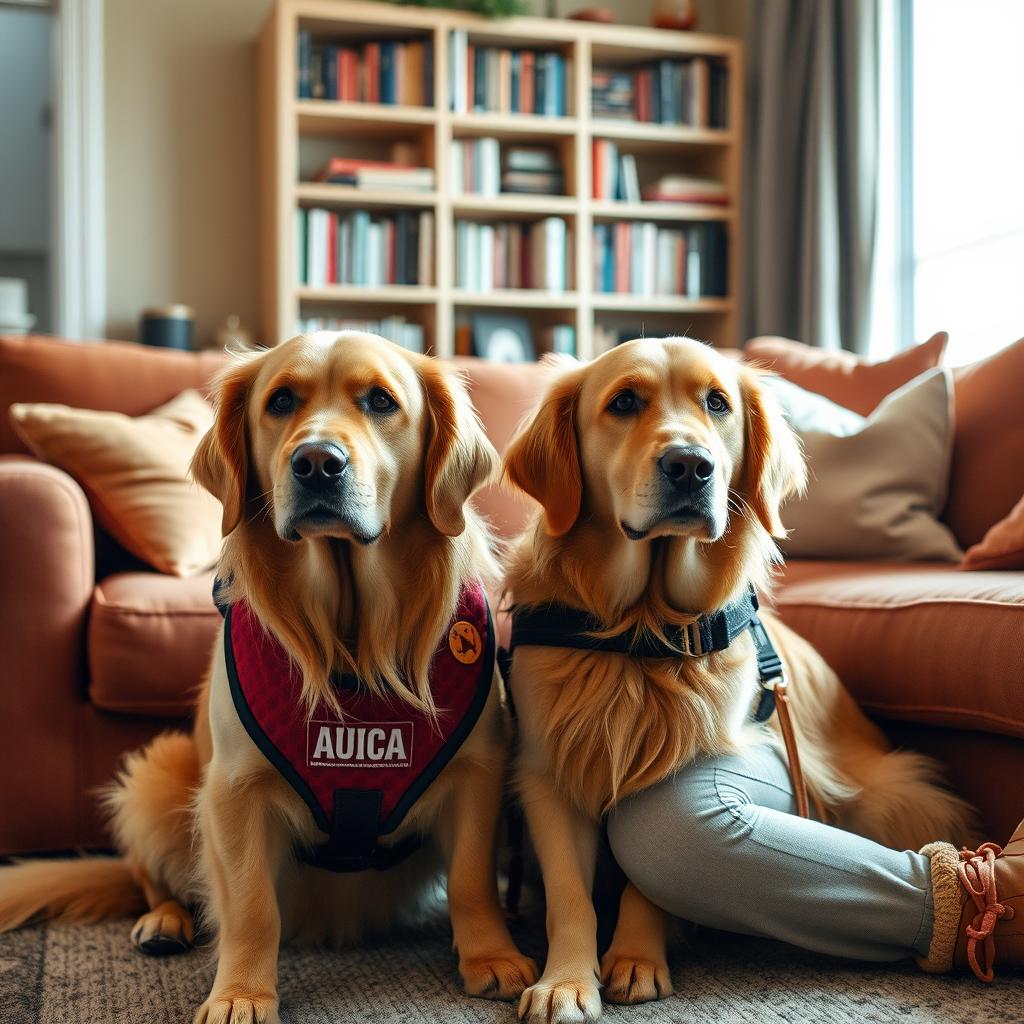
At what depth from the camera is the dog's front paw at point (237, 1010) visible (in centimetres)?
121

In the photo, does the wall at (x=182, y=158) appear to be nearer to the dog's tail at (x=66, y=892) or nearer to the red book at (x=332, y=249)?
the red book at (x=332, y=249)

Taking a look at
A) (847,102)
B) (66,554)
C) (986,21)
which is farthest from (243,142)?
(66,554)

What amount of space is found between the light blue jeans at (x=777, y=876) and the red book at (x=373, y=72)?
11.9 feet

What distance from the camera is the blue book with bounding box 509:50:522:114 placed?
177 inches

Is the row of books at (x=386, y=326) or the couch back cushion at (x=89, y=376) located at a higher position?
the row of books at (x=386, y=326)

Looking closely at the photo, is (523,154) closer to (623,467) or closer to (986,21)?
(986,21)

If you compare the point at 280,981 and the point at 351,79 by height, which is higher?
the point at 351,79

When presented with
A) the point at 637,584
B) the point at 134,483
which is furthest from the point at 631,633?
the point at 134,483

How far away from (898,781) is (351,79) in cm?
360

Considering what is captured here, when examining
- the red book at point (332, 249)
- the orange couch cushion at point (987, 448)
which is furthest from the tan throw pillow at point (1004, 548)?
the red book at point (332, 249)

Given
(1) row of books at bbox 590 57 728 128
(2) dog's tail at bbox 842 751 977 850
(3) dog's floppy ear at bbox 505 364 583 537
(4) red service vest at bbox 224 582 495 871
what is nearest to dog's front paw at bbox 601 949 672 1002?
(4) red service vest at bbox 224 582 495 871

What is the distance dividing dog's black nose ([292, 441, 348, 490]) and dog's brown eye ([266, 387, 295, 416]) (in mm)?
134

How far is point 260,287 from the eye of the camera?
464 centimetres

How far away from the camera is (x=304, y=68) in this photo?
428cm
